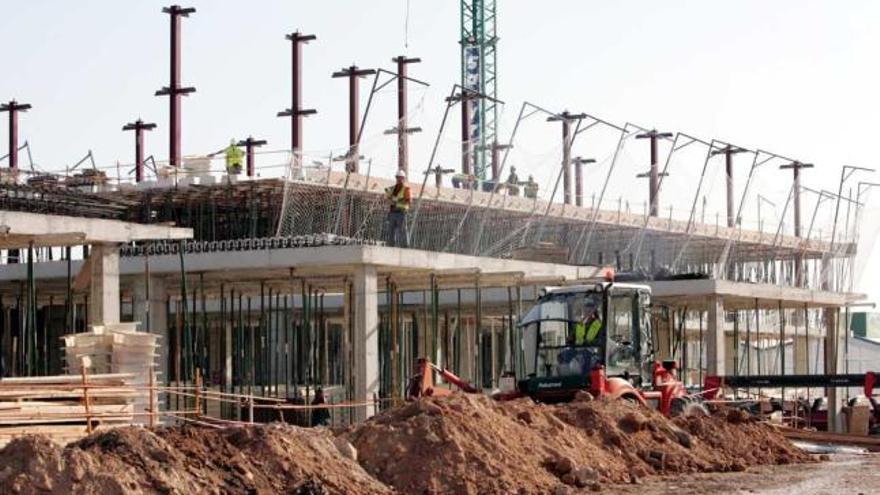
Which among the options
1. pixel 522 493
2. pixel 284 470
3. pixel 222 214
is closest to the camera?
pixel 284 470

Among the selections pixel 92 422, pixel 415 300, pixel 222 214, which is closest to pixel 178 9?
pixel 222 214

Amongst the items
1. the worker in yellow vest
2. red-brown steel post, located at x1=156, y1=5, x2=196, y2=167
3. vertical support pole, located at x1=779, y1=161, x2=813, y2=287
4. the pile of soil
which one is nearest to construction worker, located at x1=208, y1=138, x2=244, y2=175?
the worker in yellow vest

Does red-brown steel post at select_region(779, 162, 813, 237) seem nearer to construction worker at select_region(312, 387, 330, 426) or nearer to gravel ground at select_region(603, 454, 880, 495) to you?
construction worker at select_region(312, 387, 330, 426)

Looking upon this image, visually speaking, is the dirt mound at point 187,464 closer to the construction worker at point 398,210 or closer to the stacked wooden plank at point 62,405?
the stacked wooden plank at point 62,405

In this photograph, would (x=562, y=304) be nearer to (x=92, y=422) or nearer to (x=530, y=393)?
(x=530, y=393)

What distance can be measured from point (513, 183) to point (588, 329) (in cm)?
2052

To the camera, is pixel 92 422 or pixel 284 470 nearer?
pixel 284 470

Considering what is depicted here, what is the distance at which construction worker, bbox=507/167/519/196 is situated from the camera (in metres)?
44.7

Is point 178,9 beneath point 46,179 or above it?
above

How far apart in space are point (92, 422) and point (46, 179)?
15489mm

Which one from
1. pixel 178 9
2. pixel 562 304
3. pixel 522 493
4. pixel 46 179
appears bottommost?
pixel 522 493

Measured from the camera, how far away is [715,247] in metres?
57.9

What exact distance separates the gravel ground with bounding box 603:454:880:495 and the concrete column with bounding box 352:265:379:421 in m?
10.3

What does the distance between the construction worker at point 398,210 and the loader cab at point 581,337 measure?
8502 mm
